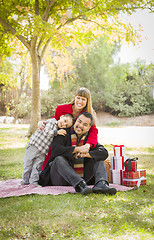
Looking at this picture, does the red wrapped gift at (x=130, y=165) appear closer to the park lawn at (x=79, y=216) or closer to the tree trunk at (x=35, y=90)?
the park lawn at (x=79, y=216)

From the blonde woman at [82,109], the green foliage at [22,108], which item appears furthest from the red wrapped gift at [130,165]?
the green foliage at [22,108]

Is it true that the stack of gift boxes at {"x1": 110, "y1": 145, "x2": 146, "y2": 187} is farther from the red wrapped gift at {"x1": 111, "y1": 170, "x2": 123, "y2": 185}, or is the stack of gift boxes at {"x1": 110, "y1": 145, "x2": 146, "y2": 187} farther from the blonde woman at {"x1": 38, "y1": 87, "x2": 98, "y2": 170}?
the blonde woman at {"x1": 38, "y1": 87, "x2": 98, "y2": 170}

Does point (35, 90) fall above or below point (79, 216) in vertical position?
above

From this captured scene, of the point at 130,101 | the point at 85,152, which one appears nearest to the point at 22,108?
the point at 130,101

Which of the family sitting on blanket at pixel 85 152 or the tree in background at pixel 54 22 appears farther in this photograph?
the tree in background at pixel 54 22

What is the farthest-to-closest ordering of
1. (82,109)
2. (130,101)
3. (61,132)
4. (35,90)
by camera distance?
(130,101) → (35,90) → (82,109) → (61,132)

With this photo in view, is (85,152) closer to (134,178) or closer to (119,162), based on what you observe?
(119,162)

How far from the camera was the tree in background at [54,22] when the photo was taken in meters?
8.39

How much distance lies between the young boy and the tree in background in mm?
4395

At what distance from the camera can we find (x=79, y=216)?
280cm

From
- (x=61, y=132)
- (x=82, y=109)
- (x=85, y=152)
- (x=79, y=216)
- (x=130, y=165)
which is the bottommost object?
(x=79, y=216)

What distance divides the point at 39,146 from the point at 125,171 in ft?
4.01

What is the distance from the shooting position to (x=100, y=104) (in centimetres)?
2214

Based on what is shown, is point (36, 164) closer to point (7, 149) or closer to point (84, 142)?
point (84, 142)
